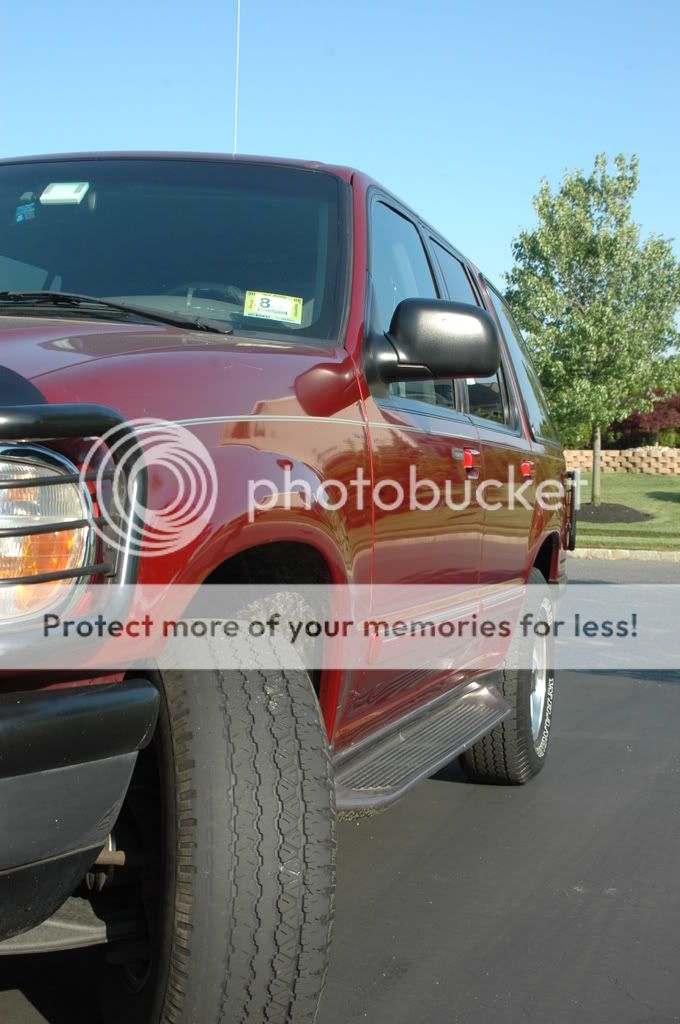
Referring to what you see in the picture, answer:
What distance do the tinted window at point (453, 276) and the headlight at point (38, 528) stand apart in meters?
2.81

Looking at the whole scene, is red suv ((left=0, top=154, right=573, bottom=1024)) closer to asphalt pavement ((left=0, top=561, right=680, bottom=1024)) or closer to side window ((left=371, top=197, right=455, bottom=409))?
side window ((left=371, top=197, right=455, bottom=409))

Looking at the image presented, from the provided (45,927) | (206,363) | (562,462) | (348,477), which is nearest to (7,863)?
(45,927)

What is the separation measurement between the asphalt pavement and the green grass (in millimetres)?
12245

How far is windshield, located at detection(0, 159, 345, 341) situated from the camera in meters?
3.26

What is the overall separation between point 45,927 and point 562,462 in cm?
454

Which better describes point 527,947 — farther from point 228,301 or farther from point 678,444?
point 678,444

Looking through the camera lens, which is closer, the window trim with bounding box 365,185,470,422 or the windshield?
the windshield

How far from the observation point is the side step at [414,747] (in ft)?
10.1

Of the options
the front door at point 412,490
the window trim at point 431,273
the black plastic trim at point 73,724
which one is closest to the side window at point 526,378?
the window trim at point 431,273

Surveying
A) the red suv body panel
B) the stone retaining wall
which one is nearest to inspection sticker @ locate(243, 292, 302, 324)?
the red suv body panel

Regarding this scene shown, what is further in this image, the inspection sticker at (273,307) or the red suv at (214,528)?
the inspection sticker at (273,307)

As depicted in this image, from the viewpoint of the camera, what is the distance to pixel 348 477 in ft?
9.54

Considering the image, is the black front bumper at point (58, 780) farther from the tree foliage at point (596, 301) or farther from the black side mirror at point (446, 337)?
the tree foliage at point (596, 301)

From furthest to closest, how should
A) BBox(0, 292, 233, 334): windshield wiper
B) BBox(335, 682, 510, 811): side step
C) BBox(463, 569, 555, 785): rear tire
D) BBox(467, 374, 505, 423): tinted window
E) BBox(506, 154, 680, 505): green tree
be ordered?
1. BBox(506, 154, 680, 505): green tree
2. BBox(463, 569, 555, 785): rear tire
3. BBox(467, 374, 505, 423): tinted window
4. BBox(335, 682, 510, 811): side step
5. BBox(0, 292, 233, 334): windshield wiper
